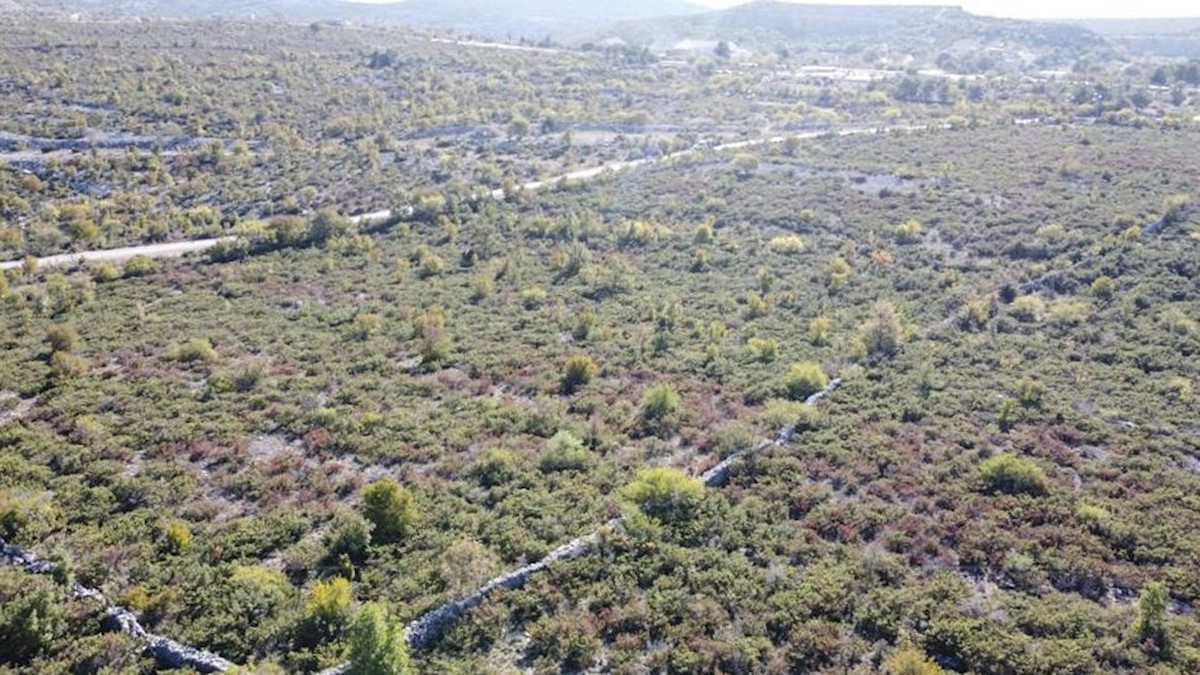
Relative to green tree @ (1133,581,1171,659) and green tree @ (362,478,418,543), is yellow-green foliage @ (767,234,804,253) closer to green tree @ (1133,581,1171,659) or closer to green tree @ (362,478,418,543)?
green tree @ (362,478,418,543)

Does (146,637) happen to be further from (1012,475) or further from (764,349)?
(764,349)

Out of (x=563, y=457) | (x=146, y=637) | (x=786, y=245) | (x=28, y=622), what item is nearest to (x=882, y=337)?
(x=563, y=457)

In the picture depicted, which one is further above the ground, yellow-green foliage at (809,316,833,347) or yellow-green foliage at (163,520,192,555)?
yellow-green foliage at (163,520,192,555)

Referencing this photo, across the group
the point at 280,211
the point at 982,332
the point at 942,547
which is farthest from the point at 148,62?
the point at 942,547

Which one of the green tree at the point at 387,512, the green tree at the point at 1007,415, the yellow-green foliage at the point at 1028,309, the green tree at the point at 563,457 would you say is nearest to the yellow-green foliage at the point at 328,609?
the green tree at the point at 387,512

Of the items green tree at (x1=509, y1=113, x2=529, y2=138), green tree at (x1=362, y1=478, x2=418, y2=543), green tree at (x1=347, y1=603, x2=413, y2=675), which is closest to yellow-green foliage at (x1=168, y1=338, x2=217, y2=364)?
green tree at (x1=362, y1=478, x2=418, y2=543)

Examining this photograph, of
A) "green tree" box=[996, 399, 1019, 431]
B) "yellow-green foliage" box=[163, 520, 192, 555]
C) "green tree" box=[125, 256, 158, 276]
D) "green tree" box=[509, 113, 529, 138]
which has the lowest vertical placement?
"green tree" box=[996, 399, 1019, 431]

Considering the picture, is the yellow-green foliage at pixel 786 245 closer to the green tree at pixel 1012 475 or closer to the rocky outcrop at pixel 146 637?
the green tree at pixel 1012 475
